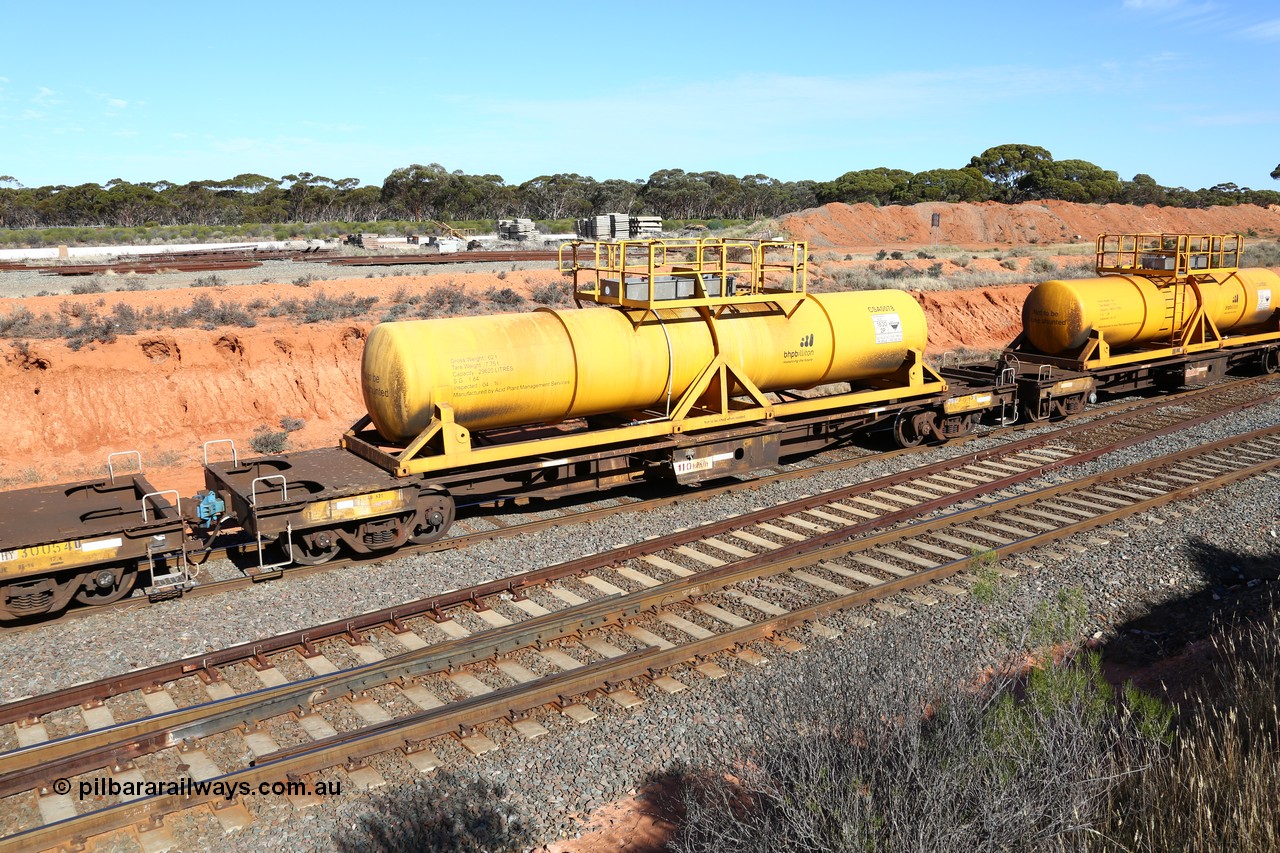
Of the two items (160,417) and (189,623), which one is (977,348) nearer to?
(160,417)

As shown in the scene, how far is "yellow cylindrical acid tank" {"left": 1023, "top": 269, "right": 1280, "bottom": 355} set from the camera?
18.6 metres

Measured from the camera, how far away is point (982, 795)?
5102mm

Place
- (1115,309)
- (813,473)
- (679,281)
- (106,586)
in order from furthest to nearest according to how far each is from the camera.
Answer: (1115,309) → (813,473) → (679,281) → (106,586)

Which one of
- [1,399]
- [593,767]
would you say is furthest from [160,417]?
[593,767]

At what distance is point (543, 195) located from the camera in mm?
87938

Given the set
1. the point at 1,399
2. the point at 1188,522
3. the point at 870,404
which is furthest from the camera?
the point at 1,399

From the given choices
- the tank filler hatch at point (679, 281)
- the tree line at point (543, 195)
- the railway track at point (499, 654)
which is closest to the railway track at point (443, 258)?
the tank filler hatch at point (679, 281)

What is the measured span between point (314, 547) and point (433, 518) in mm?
1392

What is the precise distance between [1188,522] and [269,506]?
11180mm

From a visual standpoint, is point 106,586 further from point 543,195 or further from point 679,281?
point 543,195

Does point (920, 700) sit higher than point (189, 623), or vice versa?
point (920, 700)

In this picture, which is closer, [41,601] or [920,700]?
[920,700]

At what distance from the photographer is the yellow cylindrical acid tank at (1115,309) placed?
1862 centimetres

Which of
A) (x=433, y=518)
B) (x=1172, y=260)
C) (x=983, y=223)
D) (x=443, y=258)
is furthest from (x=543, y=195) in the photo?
(x=433, y=518)
